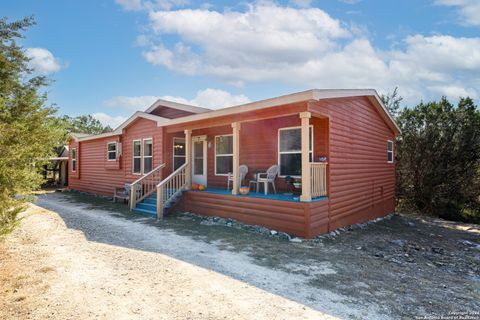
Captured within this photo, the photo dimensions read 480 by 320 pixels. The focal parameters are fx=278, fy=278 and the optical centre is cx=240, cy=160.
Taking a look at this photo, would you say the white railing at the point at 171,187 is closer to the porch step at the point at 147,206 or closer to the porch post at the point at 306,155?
the porch step at the point at 147,206

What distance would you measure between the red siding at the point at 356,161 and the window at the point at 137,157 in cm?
795

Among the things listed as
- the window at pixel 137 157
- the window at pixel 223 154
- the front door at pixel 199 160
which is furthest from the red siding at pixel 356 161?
the window at pixel 137 157

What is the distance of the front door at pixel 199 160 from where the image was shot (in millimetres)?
10500

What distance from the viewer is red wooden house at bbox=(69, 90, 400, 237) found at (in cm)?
654

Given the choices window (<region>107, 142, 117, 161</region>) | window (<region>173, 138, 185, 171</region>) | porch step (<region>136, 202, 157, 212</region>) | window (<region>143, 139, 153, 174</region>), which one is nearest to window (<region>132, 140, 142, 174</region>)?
window (<region>143, 139, 153, 174</region>)

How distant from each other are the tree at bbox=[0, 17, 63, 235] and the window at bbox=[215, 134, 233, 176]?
5205 mm

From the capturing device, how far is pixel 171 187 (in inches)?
360

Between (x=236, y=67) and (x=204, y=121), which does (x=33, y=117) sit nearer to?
(x=204, y=121)

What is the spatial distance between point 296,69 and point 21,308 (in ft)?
53.3

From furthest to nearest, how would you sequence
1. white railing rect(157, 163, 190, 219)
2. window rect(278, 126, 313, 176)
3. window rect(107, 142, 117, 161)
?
window rect(107, 142, 117, 161)
white railing rect(157, 163, 190, 219)
window rect(278, 126, 313, 176)

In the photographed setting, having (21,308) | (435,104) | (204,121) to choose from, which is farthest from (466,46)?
(21,308)

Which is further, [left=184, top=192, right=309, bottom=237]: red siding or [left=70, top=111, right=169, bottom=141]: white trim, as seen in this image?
[left=70, top=111, right=169, bottom=141]: white trim

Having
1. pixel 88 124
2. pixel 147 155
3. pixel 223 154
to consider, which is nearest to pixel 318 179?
pixel 223 154

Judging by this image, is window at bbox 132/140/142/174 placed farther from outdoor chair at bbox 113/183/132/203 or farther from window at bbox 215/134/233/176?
window at bbox 215/134/233/176
